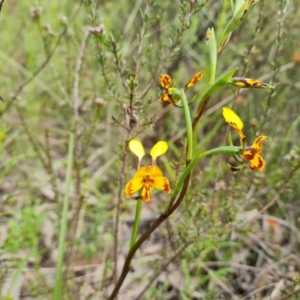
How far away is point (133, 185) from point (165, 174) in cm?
142

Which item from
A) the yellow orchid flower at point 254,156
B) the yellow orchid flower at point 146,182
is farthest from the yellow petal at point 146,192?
the yellow orchid flower at point 254,156

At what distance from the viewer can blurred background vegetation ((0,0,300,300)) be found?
1460 mm

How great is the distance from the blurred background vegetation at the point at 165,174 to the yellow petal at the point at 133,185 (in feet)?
0.96

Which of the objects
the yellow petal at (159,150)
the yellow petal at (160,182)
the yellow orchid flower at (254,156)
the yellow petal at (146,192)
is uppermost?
the yellow petal at (159,150)

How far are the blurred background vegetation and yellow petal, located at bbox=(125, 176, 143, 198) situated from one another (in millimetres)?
293

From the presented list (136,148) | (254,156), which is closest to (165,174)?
(136,148)

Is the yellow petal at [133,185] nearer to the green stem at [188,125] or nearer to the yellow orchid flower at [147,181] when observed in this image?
the yellow orchid flower at [147,181]

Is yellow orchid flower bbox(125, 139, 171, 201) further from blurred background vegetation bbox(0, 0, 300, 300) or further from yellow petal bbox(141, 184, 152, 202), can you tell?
blurred background vegetation bbox(0, 0, 300, 300)

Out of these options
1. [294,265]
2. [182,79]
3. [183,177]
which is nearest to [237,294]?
[294,265]

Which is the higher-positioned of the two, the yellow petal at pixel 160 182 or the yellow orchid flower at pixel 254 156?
the yellow orchid flower at pixel 254 156

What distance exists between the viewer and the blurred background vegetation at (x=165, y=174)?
1.46m

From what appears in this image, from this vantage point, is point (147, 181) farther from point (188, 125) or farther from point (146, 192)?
point (188, 125)

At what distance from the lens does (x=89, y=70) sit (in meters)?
2.70

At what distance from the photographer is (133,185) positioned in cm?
96
